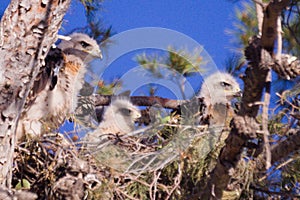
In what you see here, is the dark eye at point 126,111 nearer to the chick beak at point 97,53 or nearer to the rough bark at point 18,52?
the chick beak at point 97,53

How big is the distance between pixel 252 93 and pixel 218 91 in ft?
5.69

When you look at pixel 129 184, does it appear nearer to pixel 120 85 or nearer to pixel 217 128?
pixel 217 128

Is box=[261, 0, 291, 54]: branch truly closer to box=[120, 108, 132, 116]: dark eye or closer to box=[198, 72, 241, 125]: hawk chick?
box=[198, 72, 241, 125]: hawk chick

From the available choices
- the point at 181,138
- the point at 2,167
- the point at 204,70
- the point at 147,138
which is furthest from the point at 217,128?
the point at 2,167

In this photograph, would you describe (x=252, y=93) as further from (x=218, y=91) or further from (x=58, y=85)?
(x=58, y=85)

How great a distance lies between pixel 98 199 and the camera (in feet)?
8.16

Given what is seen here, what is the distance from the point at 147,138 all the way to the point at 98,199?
0.54 metres

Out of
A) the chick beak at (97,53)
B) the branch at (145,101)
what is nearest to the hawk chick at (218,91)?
the branch at (145,101)

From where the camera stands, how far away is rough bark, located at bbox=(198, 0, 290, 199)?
1.50 meters

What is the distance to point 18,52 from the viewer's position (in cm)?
233

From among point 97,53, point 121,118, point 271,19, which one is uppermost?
point 97,53

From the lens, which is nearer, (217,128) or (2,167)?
(2,167)

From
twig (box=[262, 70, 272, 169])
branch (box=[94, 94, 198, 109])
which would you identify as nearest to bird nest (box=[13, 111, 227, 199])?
branch (box=[94, 94, 198, 109])

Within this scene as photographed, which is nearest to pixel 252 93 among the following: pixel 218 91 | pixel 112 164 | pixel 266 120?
pixel 266 120
